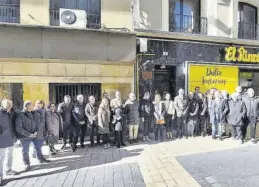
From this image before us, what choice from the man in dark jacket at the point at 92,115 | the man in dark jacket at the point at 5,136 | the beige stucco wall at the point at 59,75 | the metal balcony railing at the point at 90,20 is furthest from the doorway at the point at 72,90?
the man in dark jacket at the point at 5,136

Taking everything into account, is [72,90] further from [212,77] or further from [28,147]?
[212,77]

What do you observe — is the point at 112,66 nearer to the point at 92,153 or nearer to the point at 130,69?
the point at 130,69

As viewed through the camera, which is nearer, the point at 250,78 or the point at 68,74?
the point at 68,74

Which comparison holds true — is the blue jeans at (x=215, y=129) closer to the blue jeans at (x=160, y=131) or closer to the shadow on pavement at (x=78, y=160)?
the blue jeans at (x=160, y=131)

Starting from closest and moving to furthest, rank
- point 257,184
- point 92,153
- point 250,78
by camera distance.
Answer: point 257,184, point 92,153, point 250,78

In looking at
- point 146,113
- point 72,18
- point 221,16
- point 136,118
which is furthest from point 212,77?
point 72,18

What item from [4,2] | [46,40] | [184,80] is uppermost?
[4,2]

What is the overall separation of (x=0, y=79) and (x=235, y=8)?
11.5 metres

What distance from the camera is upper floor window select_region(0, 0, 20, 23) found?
1052 cm

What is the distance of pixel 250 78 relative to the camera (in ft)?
50.5

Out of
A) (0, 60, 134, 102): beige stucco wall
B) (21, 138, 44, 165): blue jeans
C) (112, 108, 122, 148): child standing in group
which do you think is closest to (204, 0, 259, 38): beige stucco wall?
(0, 60, 134, 102): beige stucco wall

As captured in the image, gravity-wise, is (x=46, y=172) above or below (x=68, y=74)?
below

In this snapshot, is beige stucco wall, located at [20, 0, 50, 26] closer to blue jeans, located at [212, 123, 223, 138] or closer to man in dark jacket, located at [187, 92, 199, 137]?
man in dark jacket, located at [187, 92, 199, 137]

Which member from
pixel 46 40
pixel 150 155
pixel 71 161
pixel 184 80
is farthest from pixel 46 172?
pixel 184 80
